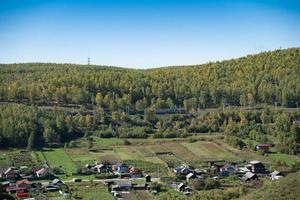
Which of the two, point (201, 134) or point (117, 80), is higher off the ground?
point (117, 80)

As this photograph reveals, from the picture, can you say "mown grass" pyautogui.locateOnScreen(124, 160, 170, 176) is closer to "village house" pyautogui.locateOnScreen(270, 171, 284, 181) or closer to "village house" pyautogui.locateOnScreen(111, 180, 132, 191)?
"village house" pyautogui.locateOnScreen(111, 180, 132, 191)

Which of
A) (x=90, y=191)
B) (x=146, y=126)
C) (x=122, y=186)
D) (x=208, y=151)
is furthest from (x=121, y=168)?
(x=146, y=126)

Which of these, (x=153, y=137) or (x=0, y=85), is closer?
(x=153, y=137)

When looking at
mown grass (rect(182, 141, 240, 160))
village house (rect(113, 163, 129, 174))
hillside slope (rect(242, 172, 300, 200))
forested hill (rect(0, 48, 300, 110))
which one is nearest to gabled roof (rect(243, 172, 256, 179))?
mown grass (rect(182, 141, 240, 160))

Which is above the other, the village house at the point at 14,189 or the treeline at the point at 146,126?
the treeline at the point at 146,126

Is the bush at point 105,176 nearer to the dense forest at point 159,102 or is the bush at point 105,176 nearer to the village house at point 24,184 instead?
the village house at point 24,184

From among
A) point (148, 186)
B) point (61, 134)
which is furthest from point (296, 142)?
point (61, 134)

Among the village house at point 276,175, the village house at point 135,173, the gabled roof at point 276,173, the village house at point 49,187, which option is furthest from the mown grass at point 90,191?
the gabled roof at point 276,173

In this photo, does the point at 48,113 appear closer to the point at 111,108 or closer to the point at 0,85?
the point at 111,108
